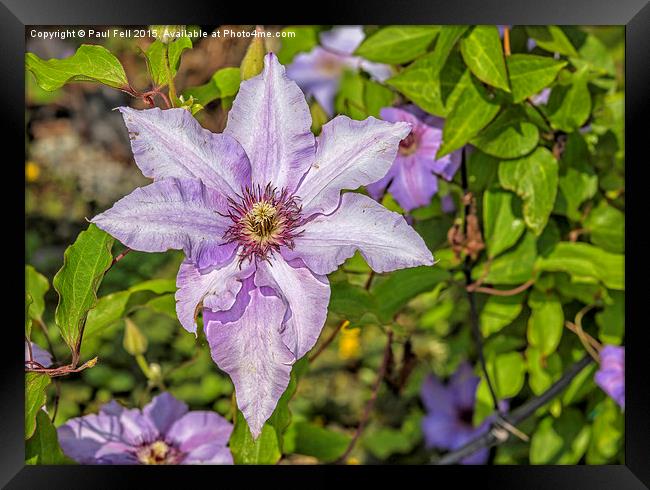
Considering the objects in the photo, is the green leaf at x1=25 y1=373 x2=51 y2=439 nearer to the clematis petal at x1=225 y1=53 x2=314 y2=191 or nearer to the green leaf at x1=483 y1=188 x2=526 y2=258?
the clematis petal at x1=225 y1=53 x2=314 y2=191

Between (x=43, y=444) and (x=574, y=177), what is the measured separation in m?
0.64

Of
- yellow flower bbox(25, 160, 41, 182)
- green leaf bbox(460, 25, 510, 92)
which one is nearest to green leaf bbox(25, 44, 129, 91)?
green leaf bbox(460, 25, 510, 92)

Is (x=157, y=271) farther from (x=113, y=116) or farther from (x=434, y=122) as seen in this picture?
(x=434, y=122)

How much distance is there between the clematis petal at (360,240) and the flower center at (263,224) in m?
0.01

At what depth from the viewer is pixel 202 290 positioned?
1.61 ft

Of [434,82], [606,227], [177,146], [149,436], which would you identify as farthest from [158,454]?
[606,227]

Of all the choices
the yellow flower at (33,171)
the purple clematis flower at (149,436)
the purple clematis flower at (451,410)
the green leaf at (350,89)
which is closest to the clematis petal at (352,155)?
the purple clematis flower at (149,436)

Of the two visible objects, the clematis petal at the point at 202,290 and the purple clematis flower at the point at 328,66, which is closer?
the clematis petal at the point at 202,290

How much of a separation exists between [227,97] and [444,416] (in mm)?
809

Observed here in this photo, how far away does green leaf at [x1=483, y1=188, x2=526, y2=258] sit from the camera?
78 centimetres

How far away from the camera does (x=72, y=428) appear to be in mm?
708

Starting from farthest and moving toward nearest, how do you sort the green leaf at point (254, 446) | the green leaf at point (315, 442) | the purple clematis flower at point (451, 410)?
1. the purple clematis flower at point (451, 410)
2. the green leaf at point (315, 442)
3. the green leaf at point (254, 446)

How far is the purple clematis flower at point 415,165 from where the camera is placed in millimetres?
728
